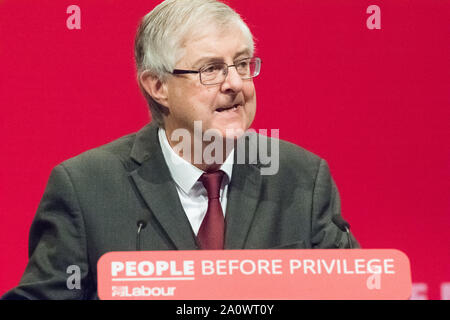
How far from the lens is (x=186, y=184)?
93.5 inches

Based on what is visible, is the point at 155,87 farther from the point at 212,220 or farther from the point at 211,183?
the point at 212,220

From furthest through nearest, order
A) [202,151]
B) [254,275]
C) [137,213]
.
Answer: [202,151]
[137,213]
[254,275]

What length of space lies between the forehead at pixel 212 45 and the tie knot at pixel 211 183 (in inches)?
13.6

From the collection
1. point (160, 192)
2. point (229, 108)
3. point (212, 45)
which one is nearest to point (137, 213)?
point (160, 192)

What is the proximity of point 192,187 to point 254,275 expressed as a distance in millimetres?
501

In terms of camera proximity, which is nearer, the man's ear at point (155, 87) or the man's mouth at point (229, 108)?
the man's mouth at point (229, 108)

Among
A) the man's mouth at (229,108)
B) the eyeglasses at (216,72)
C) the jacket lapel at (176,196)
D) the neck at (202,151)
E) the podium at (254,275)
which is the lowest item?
the podium at (254,275)

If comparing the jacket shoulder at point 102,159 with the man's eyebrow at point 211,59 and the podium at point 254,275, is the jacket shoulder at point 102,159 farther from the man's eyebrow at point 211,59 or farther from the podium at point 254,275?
the podium at point 254,275

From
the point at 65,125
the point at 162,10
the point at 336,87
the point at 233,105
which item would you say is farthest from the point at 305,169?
the point at 65,125

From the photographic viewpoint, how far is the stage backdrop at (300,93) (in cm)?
272

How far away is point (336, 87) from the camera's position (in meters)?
2.85

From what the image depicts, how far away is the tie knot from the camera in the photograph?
235 cm

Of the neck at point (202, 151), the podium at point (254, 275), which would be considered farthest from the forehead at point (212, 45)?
the podium at point (254, 275)
